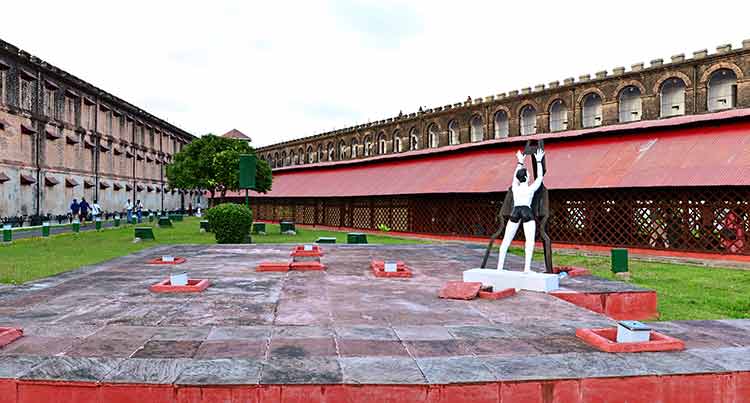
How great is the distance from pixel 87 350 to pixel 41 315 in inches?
87.6

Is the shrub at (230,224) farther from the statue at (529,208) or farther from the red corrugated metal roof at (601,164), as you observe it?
the statue at (529,208)

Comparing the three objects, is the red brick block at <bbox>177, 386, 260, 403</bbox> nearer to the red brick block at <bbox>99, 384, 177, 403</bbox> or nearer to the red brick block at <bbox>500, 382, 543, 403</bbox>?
the red brick block at <bbox>99, 384, 177, 403</bbox>

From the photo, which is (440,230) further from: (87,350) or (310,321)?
(87,350)

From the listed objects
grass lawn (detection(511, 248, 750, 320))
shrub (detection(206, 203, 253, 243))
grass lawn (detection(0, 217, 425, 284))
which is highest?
shrub (detection(206, 203, 253, 243))

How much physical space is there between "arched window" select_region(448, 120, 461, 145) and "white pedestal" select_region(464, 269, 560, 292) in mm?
35047

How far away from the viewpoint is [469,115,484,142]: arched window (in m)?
41.3

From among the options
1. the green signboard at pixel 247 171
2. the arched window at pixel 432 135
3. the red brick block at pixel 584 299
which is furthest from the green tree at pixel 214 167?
the red brick block at pixel 584 299

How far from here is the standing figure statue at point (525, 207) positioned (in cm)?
882

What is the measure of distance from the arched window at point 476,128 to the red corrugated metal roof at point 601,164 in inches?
520

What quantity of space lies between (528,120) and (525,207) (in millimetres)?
31163

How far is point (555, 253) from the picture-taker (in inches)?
768

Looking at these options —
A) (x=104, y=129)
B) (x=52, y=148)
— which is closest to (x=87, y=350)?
(x=52, y=148)

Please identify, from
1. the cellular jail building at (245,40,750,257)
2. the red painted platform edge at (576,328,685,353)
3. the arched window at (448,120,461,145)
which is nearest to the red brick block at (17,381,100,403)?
the red painted platform edge at (576,328,685,353)

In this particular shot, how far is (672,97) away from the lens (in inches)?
1214
